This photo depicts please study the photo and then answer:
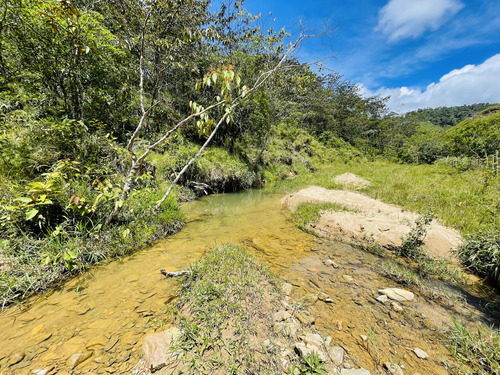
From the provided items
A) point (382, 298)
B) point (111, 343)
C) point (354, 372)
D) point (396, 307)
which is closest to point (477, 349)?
point (396, 307)

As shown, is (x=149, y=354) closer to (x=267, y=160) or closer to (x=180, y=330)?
(x=180, y=330)

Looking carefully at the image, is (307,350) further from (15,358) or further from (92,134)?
(92,134)

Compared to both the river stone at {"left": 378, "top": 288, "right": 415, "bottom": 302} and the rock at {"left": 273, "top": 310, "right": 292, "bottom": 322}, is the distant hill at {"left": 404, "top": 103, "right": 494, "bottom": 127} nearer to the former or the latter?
the river stone at {"left": 378, "top": 288, "right": 415, "bottom": 302}

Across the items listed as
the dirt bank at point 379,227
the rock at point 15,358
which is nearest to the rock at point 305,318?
the rock at point 15,358

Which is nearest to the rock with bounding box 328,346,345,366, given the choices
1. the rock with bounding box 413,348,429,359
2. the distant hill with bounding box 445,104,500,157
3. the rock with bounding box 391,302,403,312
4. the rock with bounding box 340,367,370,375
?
the rock with bounding box 340,367,370,375

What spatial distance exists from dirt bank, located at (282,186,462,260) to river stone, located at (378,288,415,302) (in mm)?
1949

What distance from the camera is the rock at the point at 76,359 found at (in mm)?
1845

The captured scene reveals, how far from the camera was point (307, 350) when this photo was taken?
6.32ft

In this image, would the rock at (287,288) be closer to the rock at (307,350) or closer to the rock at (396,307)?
the rock at (307,350)

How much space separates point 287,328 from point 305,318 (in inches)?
14.9

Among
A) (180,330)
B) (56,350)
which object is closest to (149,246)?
(56,350)

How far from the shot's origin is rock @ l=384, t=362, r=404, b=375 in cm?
185

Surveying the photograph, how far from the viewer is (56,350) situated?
199 centimetres

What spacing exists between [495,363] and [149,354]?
355cm
